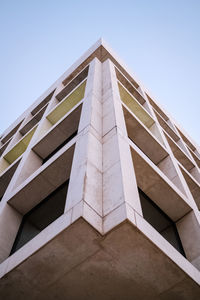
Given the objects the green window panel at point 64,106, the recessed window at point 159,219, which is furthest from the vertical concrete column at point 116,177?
the green window panel at point 64,106

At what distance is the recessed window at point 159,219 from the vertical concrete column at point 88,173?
2581 mm

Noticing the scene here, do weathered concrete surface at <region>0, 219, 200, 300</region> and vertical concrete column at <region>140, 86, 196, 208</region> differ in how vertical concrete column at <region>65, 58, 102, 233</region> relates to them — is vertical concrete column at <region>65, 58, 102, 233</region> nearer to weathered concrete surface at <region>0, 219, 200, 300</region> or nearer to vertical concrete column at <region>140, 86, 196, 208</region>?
weathered concrete surface at <region>0, 219, 200, 300</region>

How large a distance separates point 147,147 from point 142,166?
10.7ft

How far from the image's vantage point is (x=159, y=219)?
862 centimetres

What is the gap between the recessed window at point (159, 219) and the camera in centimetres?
830

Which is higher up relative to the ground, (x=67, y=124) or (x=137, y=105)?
(x=67, y=124)

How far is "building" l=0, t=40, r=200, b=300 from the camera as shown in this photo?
492cm

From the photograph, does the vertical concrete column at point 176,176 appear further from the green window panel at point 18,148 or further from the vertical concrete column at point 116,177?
the green window panel at point 18,148

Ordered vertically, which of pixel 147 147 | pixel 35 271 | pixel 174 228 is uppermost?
pixel 35 271

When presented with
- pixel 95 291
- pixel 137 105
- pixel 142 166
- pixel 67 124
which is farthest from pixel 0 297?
pixel 137 105

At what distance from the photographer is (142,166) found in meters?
8.45

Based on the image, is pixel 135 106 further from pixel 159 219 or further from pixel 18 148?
pixel 159 219

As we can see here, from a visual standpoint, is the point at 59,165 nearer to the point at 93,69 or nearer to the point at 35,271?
the point at 35,271

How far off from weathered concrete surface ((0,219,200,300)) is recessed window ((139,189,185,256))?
303 cm
